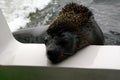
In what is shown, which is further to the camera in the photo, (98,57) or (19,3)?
(19,3)

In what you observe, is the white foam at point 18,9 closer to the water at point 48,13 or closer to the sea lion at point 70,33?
the water at point 48,13

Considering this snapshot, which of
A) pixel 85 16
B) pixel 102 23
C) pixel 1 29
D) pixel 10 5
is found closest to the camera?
pixel 1 29

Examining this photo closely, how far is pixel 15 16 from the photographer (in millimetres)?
4824

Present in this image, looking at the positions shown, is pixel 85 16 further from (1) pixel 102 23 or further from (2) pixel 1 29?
(1) pixel 102 23

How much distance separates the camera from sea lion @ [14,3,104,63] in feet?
6.54

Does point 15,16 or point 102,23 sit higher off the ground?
point 102,23

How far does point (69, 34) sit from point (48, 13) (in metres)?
2.49

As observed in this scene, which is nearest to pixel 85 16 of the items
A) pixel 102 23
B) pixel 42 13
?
pixel 102 23

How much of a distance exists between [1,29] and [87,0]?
321cm

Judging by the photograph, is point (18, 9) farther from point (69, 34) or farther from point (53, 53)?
point (53, 53)

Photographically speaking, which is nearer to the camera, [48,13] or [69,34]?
[69,34]

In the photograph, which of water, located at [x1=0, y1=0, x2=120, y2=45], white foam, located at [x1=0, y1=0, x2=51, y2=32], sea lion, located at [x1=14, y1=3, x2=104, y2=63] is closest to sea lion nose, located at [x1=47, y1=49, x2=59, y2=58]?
sea lion, located at [x1=14, y1=3, x2=104, y2=63]

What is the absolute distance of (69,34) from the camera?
Result: 7.19ft

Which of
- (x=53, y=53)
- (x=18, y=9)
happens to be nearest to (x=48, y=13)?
(x=18, y=9)
